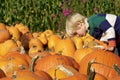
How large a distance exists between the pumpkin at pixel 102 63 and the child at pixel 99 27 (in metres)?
1.52

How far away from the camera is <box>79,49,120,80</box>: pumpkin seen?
324 cm

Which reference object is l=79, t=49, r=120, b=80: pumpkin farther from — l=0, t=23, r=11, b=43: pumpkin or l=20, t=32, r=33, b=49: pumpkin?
l=20, t=32, r=33, b=49: pumpkin

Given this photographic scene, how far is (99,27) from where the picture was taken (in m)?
5.28

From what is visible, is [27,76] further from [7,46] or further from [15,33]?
[15,33]

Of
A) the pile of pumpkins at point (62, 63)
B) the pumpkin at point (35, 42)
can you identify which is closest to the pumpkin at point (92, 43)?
the pile of pumpkins at point (62, 63)

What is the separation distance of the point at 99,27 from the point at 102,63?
6.03 ft

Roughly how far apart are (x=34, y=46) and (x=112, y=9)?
4.10 metres

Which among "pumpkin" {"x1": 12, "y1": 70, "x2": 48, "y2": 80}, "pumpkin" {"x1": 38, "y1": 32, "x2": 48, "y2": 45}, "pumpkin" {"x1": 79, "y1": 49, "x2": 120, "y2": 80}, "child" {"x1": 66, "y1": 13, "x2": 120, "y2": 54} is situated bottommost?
"pumpkin" {"x1": 38, "y1": 32, "x2": 48, "y2": 45}

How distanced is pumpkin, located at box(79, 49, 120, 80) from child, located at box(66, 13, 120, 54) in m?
1.52

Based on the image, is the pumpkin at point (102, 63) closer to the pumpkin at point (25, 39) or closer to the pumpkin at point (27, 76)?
the pumpkin at point (27, 76)

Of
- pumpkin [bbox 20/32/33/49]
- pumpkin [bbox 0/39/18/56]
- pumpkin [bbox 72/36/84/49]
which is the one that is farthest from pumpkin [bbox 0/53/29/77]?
pumpkin [bbox 20/32/33/49]

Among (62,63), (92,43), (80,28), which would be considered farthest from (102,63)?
(92,43)

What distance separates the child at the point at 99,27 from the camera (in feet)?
17.0

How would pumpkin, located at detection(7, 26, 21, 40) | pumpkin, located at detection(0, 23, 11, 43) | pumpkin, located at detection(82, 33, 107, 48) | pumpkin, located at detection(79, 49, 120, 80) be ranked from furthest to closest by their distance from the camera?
pumpkin, located at detection(7, 26, 21, 40) < pumpkin, located at detection(0, 23, 11, 43) < pumpkin, located at detection(82, 33, 107, 48) < pumpkin, located at detection(79, 49, 120, 80)
